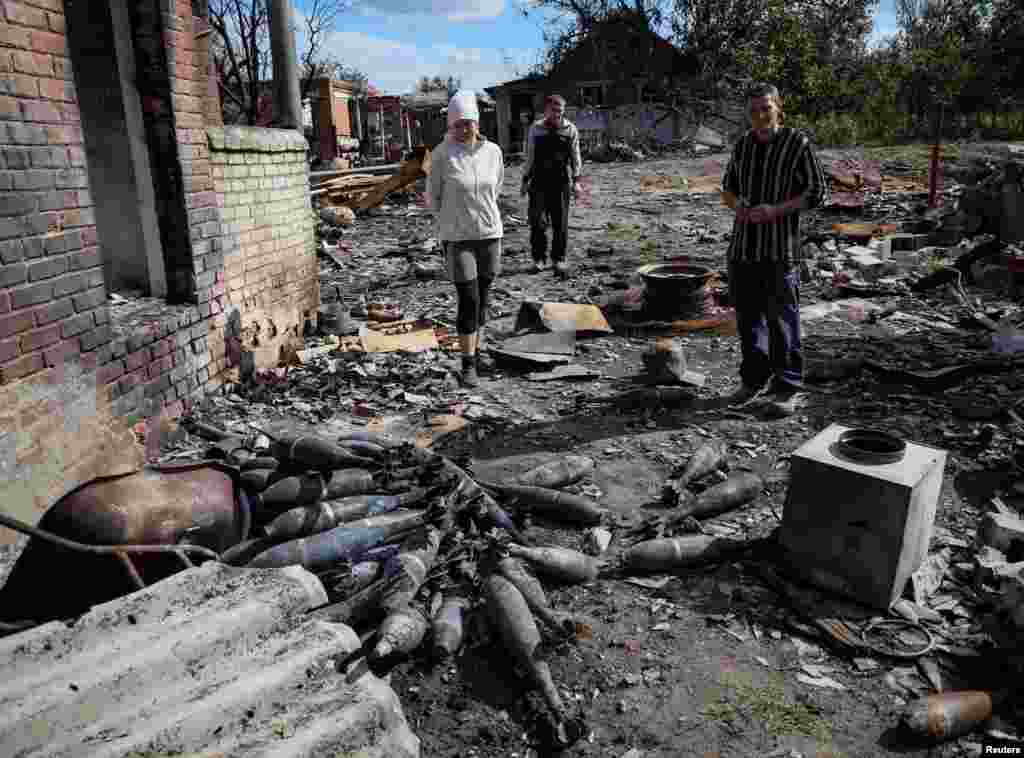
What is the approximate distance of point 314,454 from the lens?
12.1 feet

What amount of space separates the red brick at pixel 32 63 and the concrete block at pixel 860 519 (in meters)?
3.86

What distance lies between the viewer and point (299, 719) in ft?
6.93

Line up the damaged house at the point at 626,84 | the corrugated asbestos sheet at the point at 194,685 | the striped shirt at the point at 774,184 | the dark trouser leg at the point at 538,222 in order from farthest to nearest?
the damaged house at the point at 626,84, the dark trouser leg at the point at 538,222, the striped shirt at the point at 774,184, the corrugated asbestos sheet at the point at 194,685

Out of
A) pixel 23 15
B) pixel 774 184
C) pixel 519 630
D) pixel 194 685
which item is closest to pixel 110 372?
pixel 23 15

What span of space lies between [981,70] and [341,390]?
30.1 metres

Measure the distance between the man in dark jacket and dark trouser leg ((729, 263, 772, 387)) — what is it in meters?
4.23

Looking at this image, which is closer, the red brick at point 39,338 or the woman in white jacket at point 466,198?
the red brick at point 39,338

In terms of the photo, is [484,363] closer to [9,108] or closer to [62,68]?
[62,68]

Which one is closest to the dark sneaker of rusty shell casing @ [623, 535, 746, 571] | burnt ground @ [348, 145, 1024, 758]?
burnt ground @ [348, 145, 1024, 758]

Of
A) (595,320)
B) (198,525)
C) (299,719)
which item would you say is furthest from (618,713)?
(595,320)

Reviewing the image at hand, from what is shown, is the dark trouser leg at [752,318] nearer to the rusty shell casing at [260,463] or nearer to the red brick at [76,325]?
the rusty shell casing at [260,463]

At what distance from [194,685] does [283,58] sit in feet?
24.1

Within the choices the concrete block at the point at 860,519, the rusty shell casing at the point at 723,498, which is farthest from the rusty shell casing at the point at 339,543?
the concrete block at the point at 860,519

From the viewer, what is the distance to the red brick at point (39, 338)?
10.8 feet
